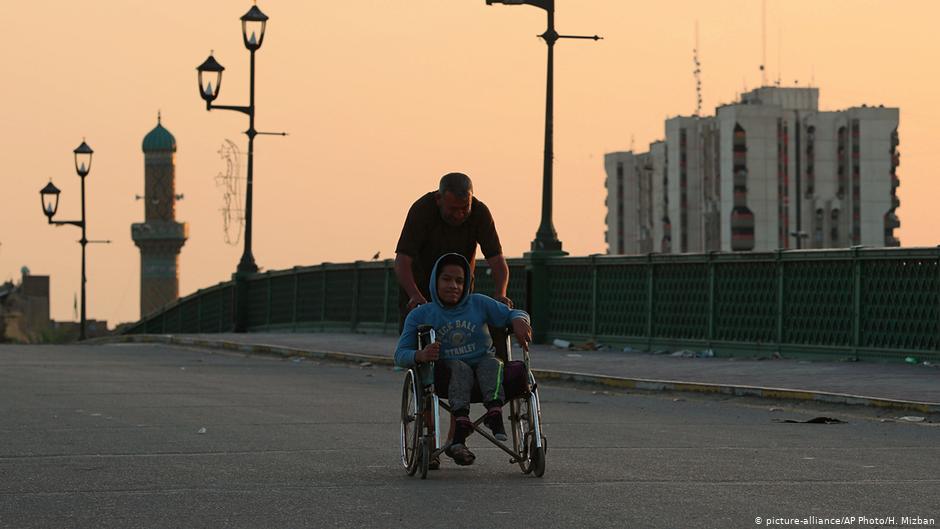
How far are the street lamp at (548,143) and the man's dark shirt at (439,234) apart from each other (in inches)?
631

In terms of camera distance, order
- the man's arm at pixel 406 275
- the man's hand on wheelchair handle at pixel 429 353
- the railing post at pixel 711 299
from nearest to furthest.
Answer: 1. the man's hand on wheelchair handle at pixel 429 353
2. the man's arm at pixel 406 275
3. the railing post at pixel 711 299

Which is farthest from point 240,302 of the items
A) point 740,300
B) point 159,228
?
point 159,228

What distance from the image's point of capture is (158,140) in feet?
591

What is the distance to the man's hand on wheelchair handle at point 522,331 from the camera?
9.35 metres

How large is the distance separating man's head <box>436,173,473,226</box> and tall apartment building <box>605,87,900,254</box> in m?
171

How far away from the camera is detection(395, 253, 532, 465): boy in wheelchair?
939cm

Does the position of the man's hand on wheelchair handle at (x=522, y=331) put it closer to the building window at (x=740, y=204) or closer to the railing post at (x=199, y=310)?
the railing post at (x=199, y=310)

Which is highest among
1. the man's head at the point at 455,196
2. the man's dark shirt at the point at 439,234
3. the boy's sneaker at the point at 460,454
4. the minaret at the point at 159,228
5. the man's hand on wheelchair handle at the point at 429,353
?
the minaret at the point at 159,228

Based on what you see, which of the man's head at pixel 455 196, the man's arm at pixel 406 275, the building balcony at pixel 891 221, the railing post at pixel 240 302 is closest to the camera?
the man's head at pixel 455 196

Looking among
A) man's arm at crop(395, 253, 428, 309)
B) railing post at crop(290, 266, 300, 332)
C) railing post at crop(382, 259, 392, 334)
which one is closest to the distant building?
railing post at crop(290, 266, 300, 332)

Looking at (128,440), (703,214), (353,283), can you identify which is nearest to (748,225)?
(703,214)

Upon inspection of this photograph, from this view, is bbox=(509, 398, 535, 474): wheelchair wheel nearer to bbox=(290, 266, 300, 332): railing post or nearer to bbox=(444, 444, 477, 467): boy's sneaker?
bbox=(444, 444, 477, 467): boy's sneaker

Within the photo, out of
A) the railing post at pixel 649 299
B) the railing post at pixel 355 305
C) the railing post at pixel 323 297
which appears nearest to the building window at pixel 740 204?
the railing post at pixel 323 297

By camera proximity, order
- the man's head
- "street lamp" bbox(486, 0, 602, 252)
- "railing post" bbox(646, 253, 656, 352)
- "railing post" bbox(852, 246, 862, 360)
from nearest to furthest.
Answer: the man's head, "railing post" bbox(852, 246, 862, 360), "railing post" bbox(646, 253, 656, 352), "street lamp" bbox(486, 0, 602, 252)
